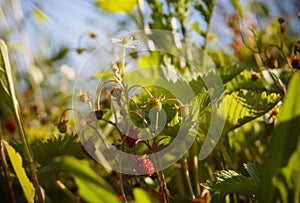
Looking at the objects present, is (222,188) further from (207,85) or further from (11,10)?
(11,10)

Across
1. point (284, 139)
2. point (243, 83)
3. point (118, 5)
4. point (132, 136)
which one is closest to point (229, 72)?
point (243, 83)

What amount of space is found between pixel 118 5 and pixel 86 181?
2.63ft

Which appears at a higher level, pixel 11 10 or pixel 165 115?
pixel 11 10

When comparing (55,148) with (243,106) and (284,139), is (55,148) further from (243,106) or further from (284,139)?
(284,139)

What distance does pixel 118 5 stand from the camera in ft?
3.52

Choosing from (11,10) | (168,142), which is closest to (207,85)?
(168,142)

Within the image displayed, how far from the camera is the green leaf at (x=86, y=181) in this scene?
0.31 m

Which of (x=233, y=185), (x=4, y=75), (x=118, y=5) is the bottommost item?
(x=233, y=185)

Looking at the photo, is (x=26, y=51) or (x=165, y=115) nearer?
(x=165, y=115)

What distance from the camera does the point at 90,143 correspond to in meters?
0.51

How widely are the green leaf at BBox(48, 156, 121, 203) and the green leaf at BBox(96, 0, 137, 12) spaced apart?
757mm

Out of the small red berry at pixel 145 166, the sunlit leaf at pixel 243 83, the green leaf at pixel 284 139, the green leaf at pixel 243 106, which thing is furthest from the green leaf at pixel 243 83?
the green leaf at pixel 284 139

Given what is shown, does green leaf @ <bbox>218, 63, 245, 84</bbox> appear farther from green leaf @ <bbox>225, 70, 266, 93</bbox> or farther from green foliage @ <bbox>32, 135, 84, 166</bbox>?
green foliage @ <bbox>32, 135, 84, 166</bbox>

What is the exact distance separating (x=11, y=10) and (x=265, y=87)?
1.05 m
